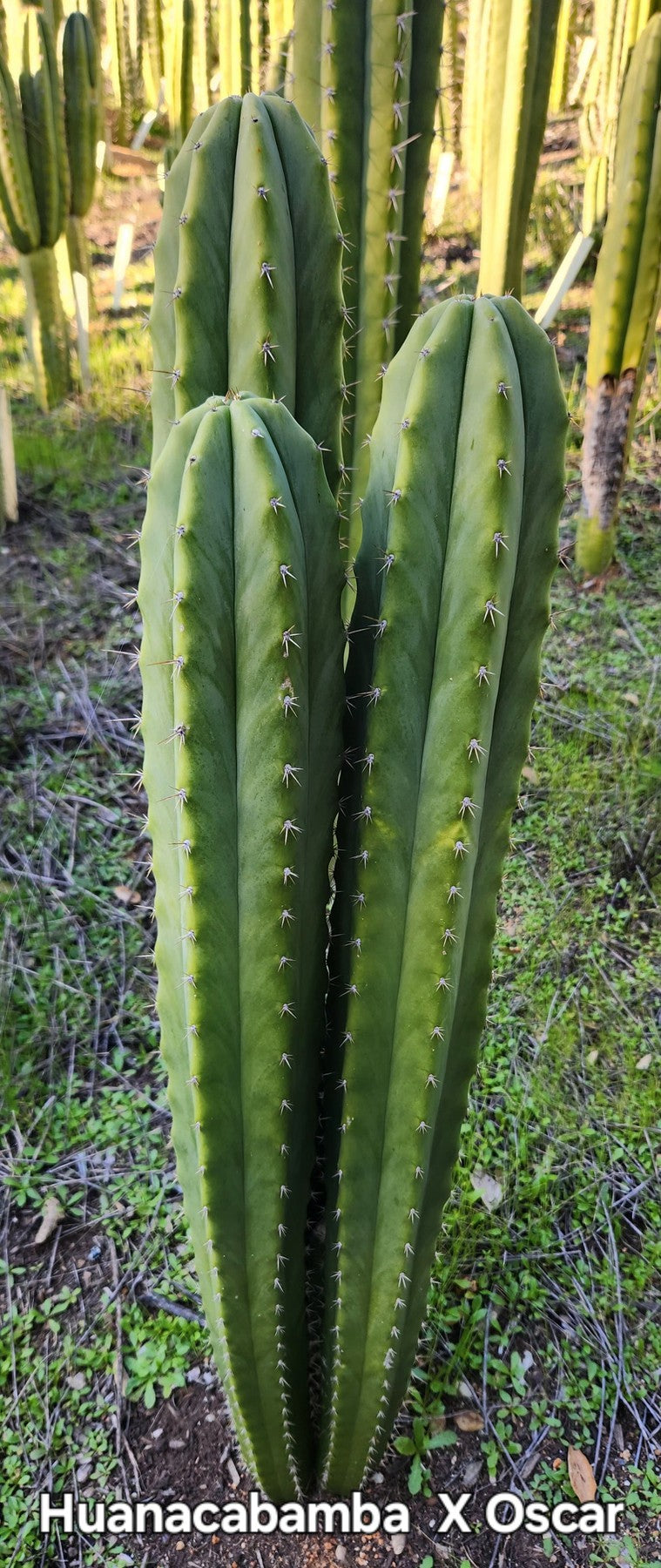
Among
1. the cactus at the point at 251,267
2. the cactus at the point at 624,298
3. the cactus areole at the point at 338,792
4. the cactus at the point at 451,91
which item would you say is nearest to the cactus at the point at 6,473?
the cactus at the point at 624,298

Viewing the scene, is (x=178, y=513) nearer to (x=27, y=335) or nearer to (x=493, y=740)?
(x=493, y=740)

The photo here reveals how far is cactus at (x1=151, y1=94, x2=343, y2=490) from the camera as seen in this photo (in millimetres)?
1348

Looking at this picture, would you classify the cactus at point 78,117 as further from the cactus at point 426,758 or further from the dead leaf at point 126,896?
the cactus at point 426,758

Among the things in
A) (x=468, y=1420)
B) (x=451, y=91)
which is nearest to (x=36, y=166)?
(x=451, y=91)

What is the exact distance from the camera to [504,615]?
126 cm

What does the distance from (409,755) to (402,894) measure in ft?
0.62

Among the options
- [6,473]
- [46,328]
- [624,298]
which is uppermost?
[624,298]

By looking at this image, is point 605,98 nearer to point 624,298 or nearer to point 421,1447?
point 624,298

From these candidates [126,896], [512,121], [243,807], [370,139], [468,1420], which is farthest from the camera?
[512,121]

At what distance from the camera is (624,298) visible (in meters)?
3.62

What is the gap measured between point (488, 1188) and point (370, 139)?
7.27 feet

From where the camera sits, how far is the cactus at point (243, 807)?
1150 millimetres

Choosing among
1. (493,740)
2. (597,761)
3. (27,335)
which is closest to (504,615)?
(493,740)

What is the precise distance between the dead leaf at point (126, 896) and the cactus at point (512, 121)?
216 centimetres
